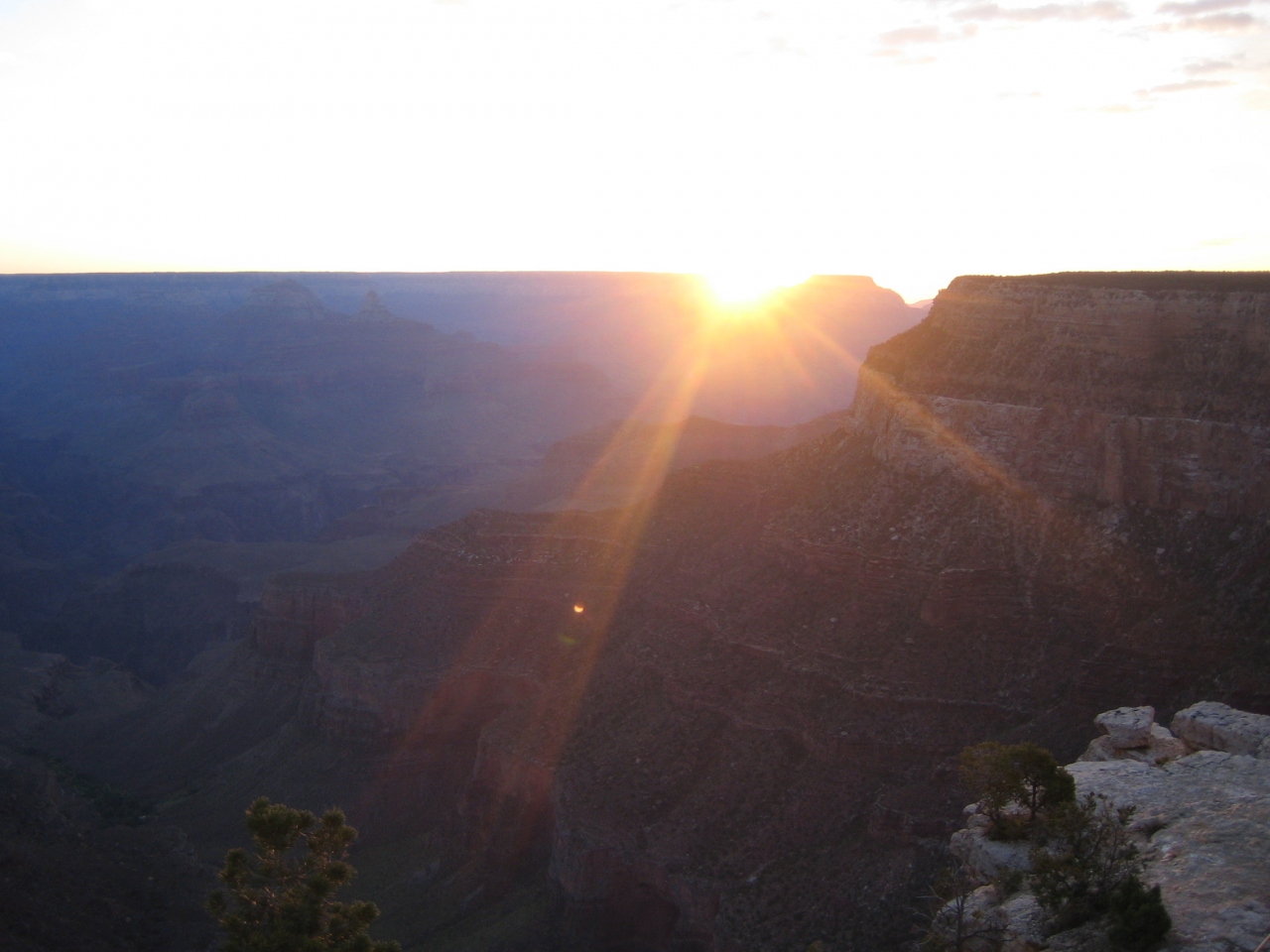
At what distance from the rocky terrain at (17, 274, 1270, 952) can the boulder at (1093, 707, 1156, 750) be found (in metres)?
3.99

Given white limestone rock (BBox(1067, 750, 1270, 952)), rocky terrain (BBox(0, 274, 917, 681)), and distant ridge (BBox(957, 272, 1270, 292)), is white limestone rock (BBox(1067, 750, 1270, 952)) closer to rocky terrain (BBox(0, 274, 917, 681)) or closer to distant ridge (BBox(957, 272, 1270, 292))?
distant ridge (BBox(957, 272, 1270, 292))

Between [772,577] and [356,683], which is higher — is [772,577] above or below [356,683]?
above

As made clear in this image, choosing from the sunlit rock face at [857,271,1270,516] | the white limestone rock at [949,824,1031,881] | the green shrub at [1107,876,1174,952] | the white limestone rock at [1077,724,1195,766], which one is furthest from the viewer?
the sunlit rock face at [857,271,1270,516]

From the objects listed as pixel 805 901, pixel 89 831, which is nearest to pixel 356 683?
pixel 89 831

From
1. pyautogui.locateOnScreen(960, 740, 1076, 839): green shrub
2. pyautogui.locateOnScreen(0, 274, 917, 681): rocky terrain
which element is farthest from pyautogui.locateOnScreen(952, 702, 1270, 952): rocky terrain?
pyautogui.locateOnScreen(0, 274, 917, 681): rocky terrain

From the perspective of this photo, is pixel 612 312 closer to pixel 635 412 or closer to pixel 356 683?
pixel 635 412

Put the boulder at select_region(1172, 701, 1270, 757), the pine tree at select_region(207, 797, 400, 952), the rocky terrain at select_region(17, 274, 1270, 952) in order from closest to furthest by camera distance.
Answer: the pine tree at select_region(207, 797, 400, 952), the boulder at select_region(1172, 701, 1270, 757), the rocky terrain at select_region(17, 274, 1270, 952)

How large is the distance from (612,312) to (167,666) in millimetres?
105080

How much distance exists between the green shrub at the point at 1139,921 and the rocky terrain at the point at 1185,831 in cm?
17

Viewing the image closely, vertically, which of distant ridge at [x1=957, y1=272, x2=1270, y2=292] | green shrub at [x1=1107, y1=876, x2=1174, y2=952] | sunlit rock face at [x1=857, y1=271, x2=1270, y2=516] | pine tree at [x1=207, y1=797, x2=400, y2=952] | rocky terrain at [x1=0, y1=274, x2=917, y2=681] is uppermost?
distant ridge at [x1=957, y1=272, x2=1270, y2=292]

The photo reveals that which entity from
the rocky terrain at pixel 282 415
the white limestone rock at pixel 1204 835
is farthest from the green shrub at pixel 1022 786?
the rocky terrain at pixel 282 415

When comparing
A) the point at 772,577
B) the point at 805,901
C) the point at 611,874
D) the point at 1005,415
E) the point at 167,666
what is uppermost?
the point at 1005,415

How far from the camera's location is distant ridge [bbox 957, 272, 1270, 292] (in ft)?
94.6

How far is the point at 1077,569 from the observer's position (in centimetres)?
2759
